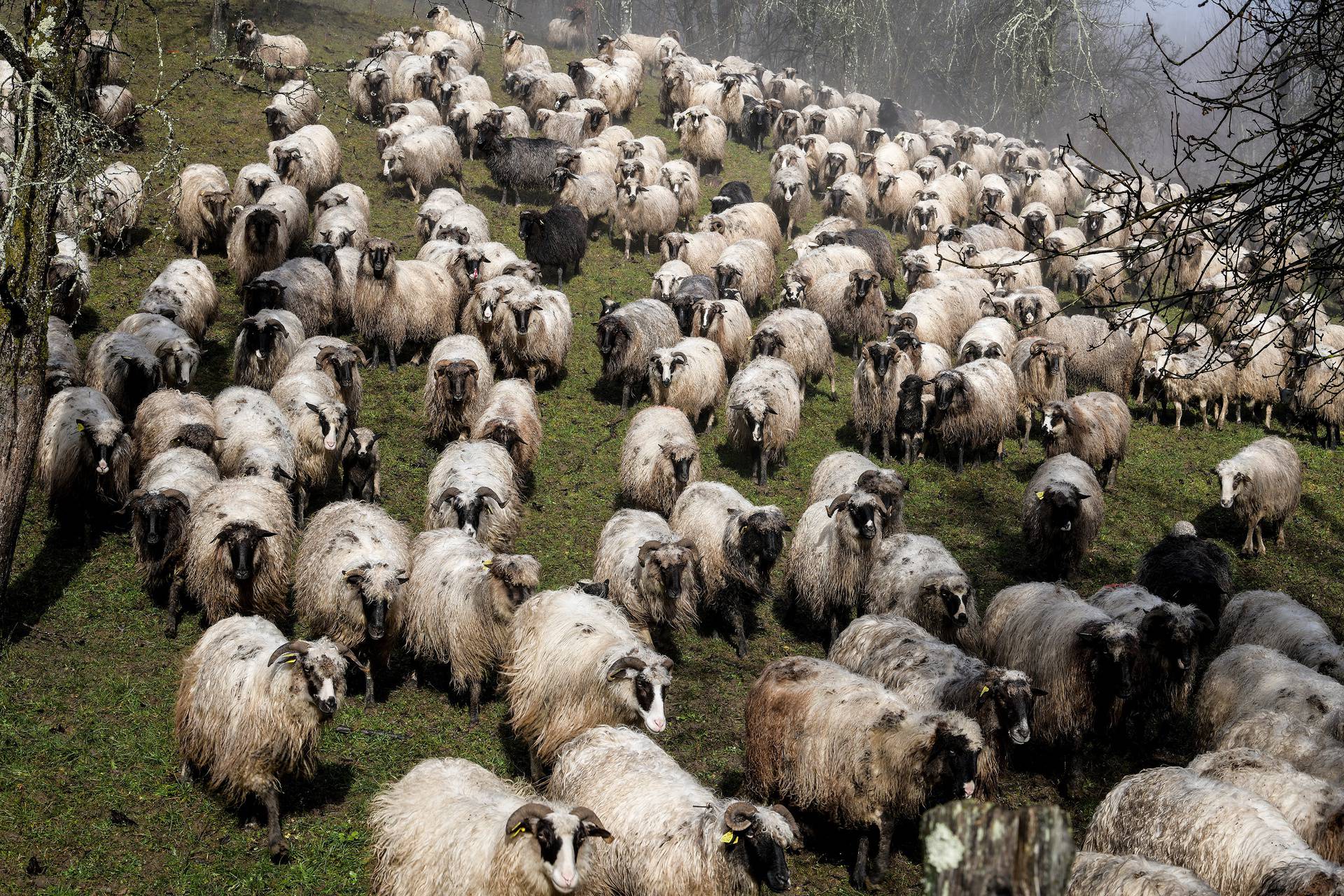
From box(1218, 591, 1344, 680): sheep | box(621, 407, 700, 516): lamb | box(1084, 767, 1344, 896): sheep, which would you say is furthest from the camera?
box(621, 407, 700, 516): lamb

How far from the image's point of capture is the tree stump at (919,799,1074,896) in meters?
2.26

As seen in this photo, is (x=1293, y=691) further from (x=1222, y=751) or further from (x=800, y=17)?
(x=800, y=17)

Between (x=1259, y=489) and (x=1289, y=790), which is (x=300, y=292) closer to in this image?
(x=1289, y=790)

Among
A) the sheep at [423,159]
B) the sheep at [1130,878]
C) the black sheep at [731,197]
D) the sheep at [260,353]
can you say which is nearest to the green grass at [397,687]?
the sheep at [260,353]

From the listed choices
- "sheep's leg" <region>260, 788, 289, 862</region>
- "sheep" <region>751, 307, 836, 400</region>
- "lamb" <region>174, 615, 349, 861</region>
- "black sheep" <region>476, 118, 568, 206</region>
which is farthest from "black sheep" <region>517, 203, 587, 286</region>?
"sheep's leg" <region>260, 788, 289, 862</region>

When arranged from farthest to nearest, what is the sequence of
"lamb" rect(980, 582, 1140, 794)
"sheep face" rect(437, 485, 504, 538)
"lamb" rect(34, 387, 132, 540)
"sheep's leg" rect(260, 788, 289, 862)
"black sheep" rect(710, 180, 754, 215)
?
1. "black sheep" rect(710, 180, 754, 215)
2. "lamb" rect(34, 387, 132, 540)
3. "sheep face" rect(437, 485, 504, 538)
4. "lamb" rect(980, 582, 1140, 794)
5. "sheep's leg" rect(260, 788, 289, 862)

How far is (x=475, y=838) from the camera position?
228 inches

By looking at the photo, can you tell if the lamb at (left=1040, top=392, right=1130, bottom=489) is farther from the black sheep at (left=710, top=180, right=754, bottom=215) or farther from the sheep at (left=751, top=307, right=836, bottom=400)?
the black sheep at (left=710, top=180, right=754, bottom=215)

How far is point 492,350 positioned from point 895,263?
1176cm

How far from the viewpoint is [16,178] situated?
8.09m

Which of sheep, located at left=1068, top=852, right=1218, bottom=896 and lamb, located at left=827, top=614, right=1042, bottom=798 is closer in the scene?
sheep, located at left=1068, top=852, right=1218, bottom=896

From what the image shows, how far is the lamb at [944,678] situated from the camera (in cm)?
757

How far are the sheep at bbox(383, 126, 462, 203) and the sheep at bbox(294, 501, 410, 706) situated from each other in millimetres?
13320

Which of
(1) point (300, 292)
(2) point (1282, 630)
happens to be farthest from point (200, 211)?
(2) point (1282, 630)
